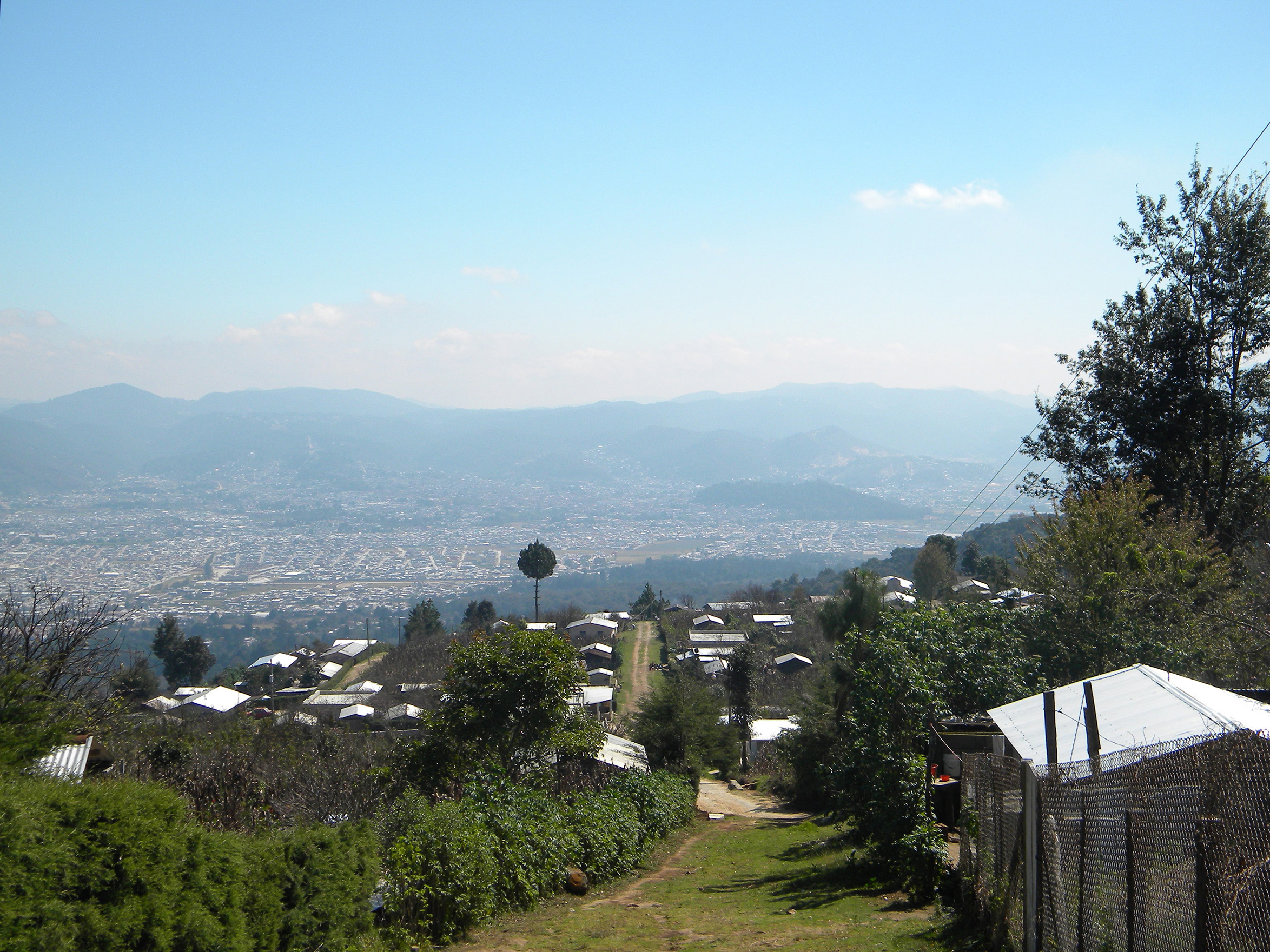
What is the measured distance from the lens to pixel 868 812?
11930mm

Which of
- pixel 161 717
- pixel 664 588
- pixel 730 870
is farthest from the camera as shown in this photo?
pixel 664 588

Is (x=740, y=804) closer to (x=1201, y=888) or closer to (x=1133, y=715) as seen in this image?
(x=1133, y=715)

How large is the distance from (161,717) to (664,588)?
149 m

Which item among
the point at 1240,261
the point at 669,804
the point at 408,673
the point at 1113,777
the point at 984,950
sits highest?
the point at 1240,261

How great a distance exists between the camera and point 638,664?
234 ft

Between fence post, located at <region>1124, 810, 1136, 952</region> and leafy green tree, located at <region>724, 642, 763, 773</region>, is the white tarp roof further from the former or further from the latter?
leafy green tree, located at <region>724, 642, 763, 773</region>

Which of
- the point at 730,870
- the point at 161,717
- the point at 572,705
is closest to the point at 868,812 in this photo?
the point at 730,870

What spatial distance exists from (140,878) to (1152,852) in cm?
554

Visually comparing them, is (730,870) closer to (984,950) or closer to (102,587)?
(984,950)

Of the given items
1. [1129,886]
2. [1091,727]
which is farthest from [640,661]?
[1129,886]

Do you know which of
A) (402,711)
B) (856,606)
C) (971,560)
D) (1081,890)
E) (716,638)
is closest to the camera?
(1081,890)

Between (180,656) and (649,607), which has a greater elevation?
(180,656)

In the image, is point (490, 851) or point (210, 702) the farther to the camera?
point (210, 702)

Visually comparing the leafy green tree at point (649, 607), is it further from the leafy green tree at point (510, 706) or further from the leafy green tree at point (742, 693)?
the leafy green tree at point (510, 706)
